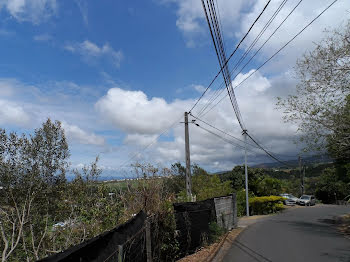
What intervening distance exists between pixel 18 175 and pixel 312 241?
10835 mm

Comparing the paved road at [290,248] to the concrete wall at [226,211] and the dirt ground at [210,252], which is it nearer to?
the dirt ground at [210,252]

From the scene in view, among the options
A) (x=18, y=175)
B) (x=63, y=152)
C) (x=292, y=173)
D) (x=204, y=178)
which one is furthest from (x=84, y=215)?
(x=292, y=173)

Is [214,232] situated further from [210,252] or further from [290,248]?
[290,248]

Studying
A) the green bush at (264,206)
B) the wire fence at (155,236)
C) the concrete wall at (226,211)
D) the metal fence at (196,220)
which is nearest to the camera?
the wire fence at (155,236)

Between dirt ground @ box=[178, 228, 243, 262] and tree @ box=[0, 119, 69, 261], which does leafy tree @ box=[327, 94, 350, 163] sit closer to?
dirt ground @ box=[178, 228, 243, 262]

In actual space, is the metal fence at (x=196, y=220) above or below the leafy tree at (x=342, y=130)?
below

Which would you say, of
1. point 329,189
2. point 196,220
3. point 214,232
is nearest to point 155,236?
point 196,220

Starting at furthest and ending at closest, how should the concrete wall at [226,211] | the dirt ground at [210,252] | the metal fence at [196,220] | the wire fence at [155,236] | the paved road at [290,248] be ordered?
the concrete wall at [226,211] → the metal fence at [196,220] → the dirt ground at [210,252] → the paved road at [290,248] → the wire fence at [155,236]

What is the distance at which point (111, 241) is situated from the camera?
375 cm

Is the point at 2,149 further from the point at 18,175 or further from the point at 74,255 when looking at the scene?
the point at 74,255

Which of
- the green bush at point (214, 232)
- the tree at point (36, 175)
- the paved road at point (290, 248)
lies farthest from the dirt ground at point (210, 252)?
the tree at point (36, 175)

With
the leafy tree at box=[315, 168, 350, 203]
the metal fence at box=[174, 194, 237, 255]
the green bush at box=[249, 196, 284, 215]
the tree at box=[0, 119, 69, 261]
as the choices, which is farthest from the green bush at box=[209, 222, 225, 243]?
the leafy tree at box=[315, 168, 350, 203]

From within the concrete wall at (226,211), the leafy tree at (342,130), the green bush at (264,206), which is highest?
the leafy tree at (342,130)

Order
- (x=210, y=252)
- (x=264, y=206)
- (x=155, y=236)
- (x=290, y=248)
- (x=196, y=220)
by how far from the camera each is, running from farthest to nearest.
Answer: (x=264, y=206) < (x=196, y=220) < (x=210, y=252) < (x=290, y=248) < (x=155, y=236)
